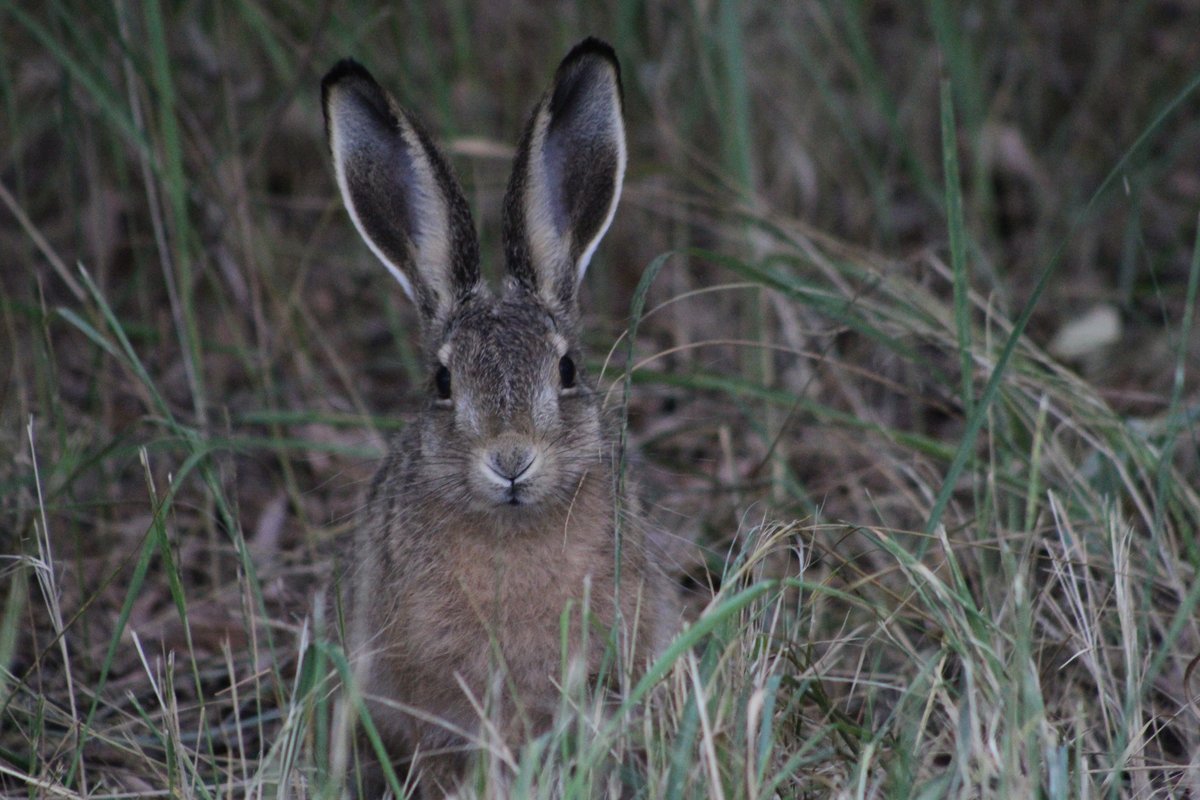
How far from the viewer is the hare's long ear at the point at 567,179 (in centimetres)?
371

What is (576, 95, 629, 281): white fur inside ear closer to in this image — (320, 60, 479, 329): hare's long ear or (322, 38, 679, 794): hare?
(322, 38, 679, 794): hare

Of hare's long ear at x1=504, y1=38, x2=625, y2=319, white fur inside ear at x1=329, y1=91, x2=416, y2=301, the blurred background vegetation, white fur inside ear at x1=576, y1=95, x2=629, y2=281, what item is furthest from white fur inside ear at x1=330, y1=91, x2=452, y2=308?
the blurred background vegetation

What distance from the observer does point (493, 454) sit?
337 cm

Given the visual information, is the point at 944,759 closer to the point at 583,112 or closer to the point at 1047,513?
the point at 1047,513

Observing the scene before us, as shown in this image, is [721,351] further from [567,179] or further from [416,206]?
[416,206]

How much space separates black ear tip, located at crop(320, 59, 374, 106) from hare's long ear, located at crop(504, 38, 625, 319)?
425 millimetres

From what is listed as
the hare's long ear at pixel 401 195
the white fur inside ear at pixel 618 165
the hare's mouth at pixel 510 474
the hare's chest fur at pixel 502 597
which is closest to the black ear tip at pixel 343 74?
the hare's long ear at pixel 401 195

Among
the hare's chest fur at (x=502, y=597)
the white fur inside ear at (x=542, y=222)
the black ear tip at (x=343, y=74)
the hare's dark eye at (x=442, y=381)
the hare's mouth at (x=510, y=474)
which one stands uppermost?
the black ear tip at (x=343, y=74)

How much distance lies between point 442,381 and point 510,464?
525 mm

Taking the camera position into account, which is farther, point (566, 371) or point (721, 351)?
point (721, 351)

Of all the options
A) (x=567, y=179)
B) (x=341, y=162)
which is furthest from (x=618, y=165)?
(x=341, y=162)

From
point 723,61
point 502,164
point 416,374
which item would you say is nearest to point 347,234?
point 502,164

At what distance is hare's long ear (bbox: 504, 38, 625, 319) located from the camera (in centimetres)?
371

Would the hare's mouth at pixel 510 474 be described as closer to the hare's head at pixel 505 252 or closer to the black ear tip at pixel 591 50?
the hare's head at pixel 505 252
